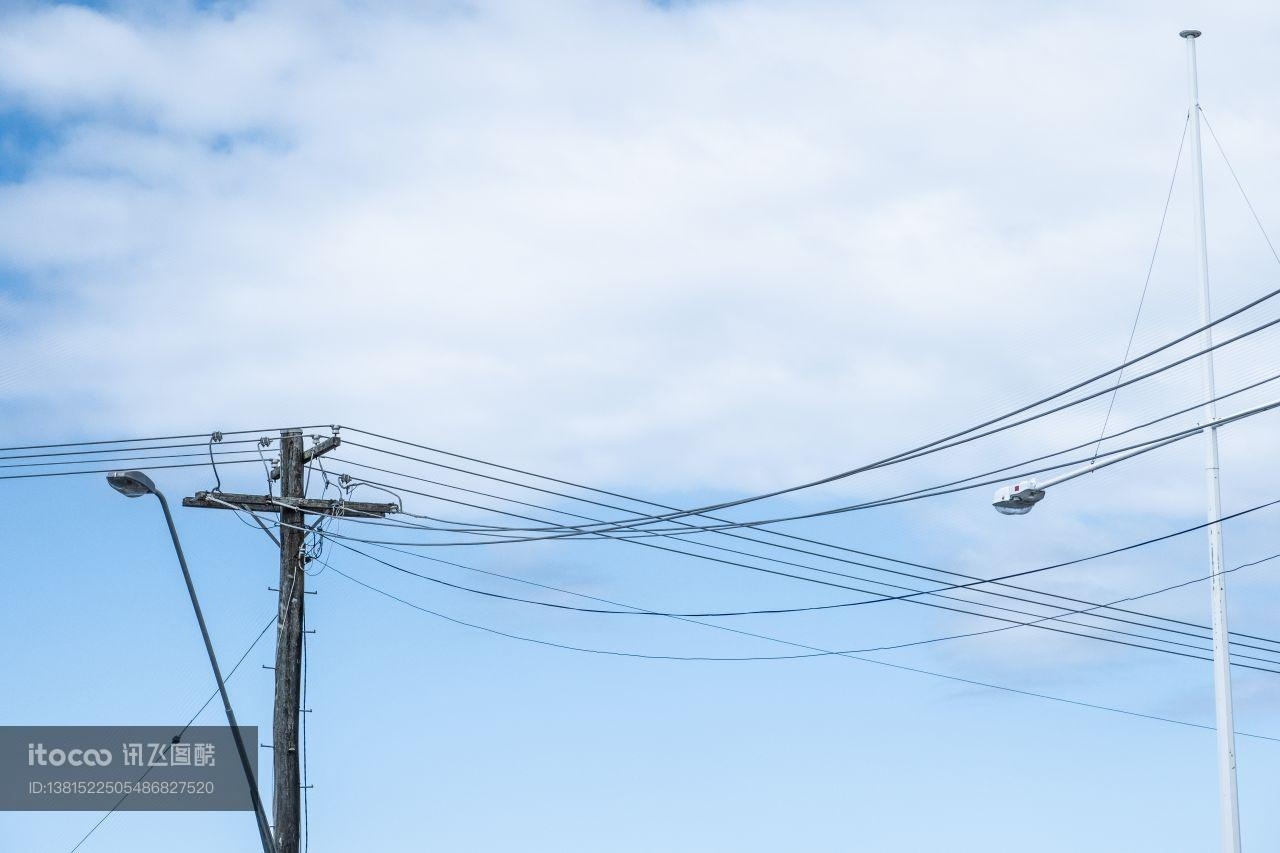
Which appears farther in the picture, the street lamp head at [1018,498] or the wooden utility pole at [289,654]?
the wooden utility pole at [289,654]

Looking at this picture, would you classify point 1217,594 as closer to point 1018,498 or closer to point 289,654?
point 1018,498

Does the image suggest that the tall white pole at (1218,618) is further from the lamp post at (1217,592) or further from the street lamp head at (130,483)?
the street lamp head at (130,483)

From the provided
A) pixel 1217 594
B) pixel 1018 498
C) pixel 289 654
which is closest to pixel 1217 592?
pixel 1217 594

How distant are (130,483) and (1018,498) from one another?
1237 cm

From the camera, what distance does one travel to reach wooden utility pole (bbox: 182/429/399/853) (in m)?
20.7

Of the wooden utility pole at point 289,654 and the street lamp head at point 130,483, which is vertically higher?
the street lamp head at point 130,483

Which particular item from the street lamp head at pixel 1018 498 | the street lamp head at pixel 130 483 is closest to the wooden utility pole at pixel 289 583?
the street lamp head at pixel 130 483

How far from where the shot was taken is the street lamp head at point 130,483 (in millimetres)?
21266

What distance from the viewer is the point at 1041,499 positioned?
62.2ft

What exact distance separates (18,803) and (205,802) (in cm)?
372

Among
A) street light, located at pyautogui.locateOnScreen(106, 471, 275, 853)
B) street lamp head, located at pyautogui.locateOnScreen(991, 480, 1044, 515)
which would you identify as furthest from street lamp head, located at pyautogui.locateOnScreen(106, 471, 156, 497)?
street lamp head, located at pyautogui.locateOnScreen(991, 480, 1044, 515)

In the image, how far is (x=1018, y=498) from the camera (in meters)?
19.0

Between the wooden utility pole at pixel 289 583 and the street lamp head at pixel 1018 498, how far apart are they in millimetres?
9158

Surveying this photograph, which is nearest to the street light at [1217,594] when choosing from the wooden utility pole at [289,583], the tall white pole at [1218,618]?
the tall white pole at [1218,618]
